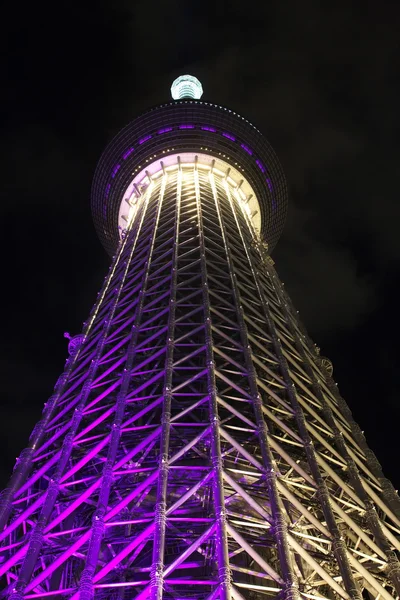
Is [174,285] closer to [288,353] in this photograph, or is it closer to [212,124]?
[288,353]

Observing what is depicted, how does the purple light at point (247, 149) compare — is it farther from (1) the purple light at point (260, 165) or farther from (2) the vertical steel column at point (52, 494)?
(2) the vertical steel column at point (52, 494)

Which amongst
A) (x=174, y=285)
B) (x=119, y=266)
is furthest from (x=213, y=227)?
(x=174, y=285)

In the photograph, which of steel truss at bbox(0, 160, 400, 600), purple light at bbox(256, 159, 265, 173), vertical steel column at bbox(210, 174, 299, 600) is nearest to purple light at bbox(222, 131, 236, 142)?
purple light at bbox(256, 159, 265, 173)

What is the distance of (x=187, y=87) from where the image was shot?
2776 inches

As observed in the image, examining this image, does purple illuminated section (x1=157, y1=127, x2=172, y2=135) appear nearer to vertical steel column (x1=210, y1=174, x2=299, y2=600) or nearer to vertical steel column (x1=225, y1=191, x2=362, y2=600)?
vertical steel column (x1=225, y1=191, x2=362, y2=600)

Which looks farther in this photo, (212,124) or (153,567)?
(212,124)

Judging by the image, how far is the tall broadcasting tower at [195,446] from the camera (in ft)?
54.8

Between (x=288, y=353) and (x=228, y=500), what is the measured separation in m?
11.6

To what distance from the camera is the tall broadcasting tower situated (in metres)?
16.7

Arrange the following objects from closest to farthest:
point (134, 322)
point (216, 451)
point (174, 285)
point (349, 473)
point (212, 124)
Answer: point (216, 451), point (349, 473), point (134, 322), point (174, 285), point (212, 124)

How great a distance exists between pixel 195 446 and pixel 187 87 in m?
55.3

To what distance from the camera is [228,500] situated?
771 inches

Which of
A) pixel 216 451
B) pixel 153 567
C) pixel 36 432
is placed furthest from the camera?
pixel 36 432

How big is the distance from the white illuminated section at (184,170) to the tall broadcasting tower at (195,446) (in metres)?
0.17
